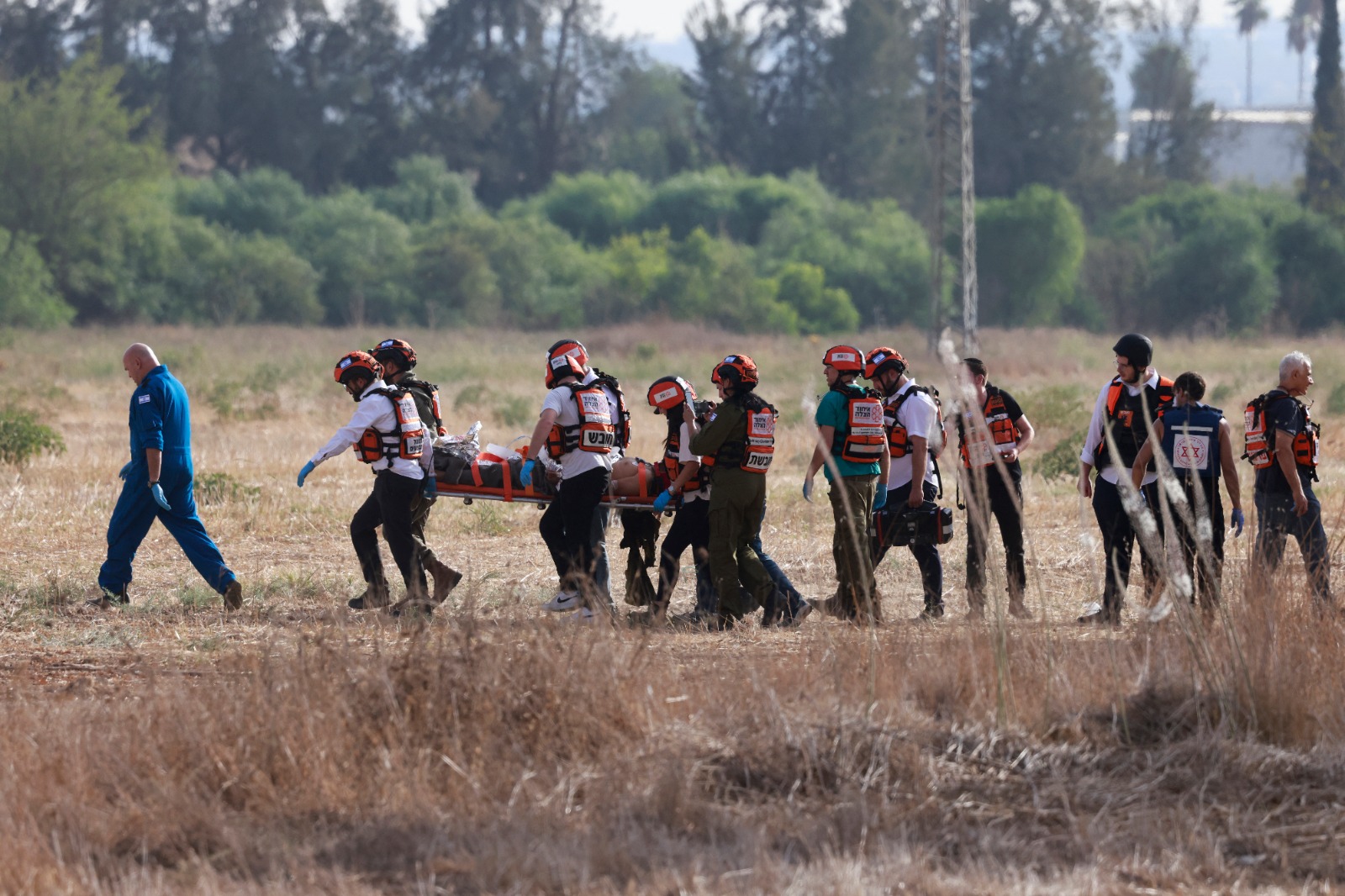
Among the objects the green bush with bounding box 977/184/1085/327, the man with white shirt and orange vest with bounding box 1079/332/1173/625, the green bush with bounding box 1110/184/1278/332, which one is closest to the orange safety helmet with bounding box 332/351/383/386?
the man with white shirt and orange vest with bounding box 1079/332/1173/625

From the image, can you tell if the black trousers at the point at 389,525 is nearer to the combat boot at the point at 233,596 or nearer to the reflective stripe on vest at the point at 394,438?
the reflective stripe on vest at the point at 394,438

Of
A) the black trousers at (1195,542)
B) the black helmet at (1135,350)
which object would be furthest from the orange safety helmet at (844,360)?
the black trousers at (1195,542)

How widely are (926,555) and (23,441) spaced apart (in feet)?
35.6

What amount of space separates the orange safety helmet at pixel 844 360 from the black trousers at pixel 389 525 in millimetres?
2454

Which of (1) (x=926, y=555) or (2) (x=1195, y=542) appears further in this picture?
(1) (x=926, y=555)

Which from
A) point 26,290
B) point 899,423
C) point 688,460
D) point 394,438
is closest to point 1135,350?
point 899,423

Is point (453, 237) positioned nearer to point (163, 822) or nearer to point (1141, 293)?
point (1141, 293)

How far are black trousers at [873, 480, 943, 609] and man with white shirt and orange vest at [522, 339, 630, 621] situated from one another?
1641 millimetres

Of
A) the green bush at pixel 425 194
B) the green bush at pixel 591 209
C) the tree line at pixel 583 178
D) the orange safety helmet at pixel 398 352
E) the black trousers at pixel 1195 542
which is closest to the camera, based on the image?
the black trousers at pixel 1195 542

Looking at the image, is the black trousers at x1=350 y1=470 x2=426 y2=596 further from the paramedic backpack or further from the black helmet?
the paramedic backpack

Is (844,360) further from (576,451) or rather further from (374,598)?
(374,598)

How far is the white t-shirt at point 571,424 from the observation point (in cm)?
904

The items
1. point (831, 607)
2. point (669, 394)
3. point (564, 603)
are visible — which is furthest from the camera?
point (831, 607)

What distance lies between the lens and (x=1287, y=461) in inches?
345
